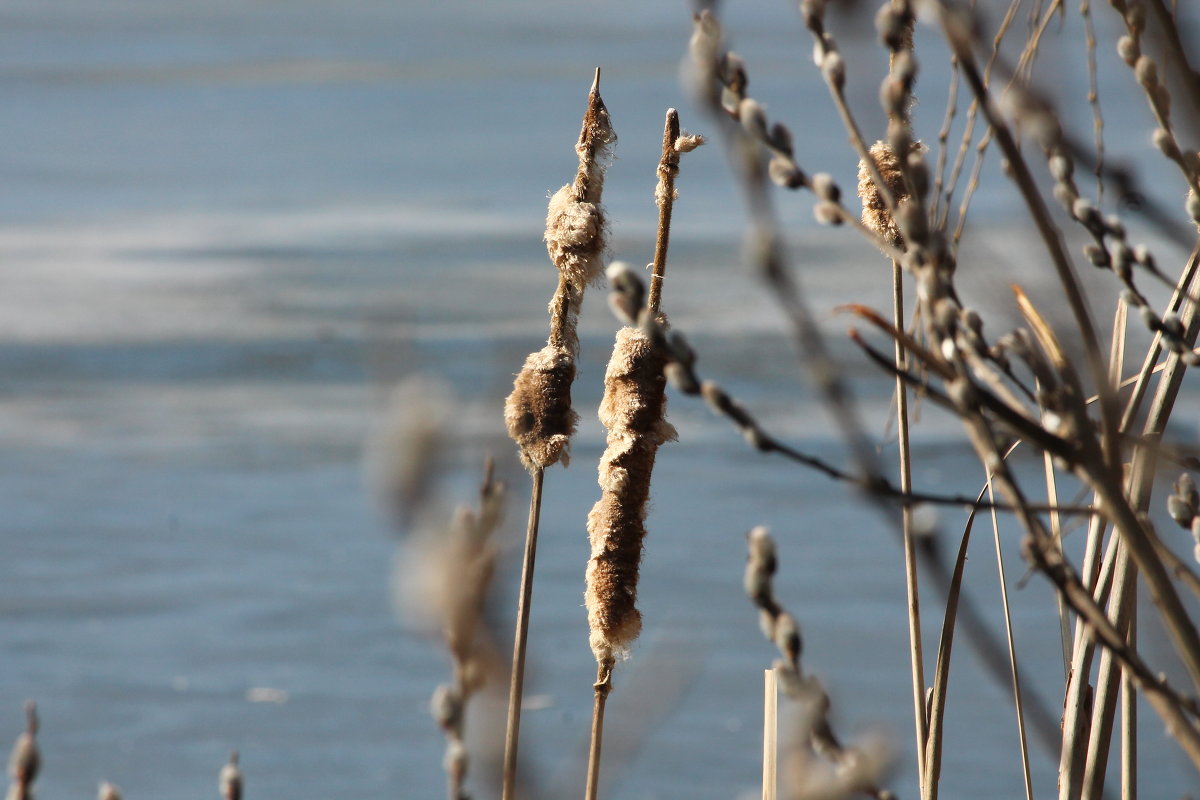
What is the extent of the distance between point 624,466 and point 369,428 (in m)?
2.99

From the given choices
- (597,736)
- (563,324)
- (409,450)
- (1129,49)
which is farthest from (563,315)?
(409,450)

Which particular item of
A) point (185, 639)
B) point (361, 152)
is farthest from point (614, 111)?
point (185, 639)

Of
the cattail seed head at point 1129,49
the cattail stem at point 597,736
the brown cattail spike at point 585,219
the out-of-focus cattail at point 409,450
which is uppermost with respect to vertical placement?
the brown cattail spike at point 585,219

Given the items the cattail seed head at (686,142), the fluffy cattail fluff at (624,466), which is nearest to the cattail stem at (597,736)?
the fluffy cattail fluff at (624,466)

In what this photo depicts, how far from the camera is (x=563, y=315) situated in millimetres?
868

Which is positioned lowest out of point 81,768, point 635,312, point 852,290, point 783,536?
point 635,312

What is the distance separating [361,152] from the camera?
634cm

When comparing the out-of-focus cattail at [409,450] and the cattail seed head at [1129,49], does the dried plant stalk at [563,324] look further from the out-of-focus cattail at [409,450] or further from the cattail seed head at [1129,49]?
the out-of-focus cattail at [409,450]

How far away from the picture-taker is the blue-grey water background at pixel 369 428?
229 cm

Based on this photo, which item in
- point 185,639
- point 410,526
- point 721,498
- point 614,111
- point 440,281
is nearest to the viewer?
point 410,526

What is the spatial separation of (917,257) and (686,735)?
1913mm

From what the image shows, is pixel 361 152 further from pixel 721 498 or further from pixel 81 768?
pixel 81 768

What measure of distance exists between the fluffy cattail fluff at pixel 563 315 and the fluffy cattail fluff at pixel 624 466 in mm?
32

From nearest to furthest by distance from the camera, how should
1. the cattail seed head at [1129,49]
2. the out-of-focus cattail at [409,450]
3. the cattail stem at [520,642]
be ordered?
the out-of-focus cattail at [409,450]
the cattail seed head at [1129,49]
the cattail stem at [520,642]
